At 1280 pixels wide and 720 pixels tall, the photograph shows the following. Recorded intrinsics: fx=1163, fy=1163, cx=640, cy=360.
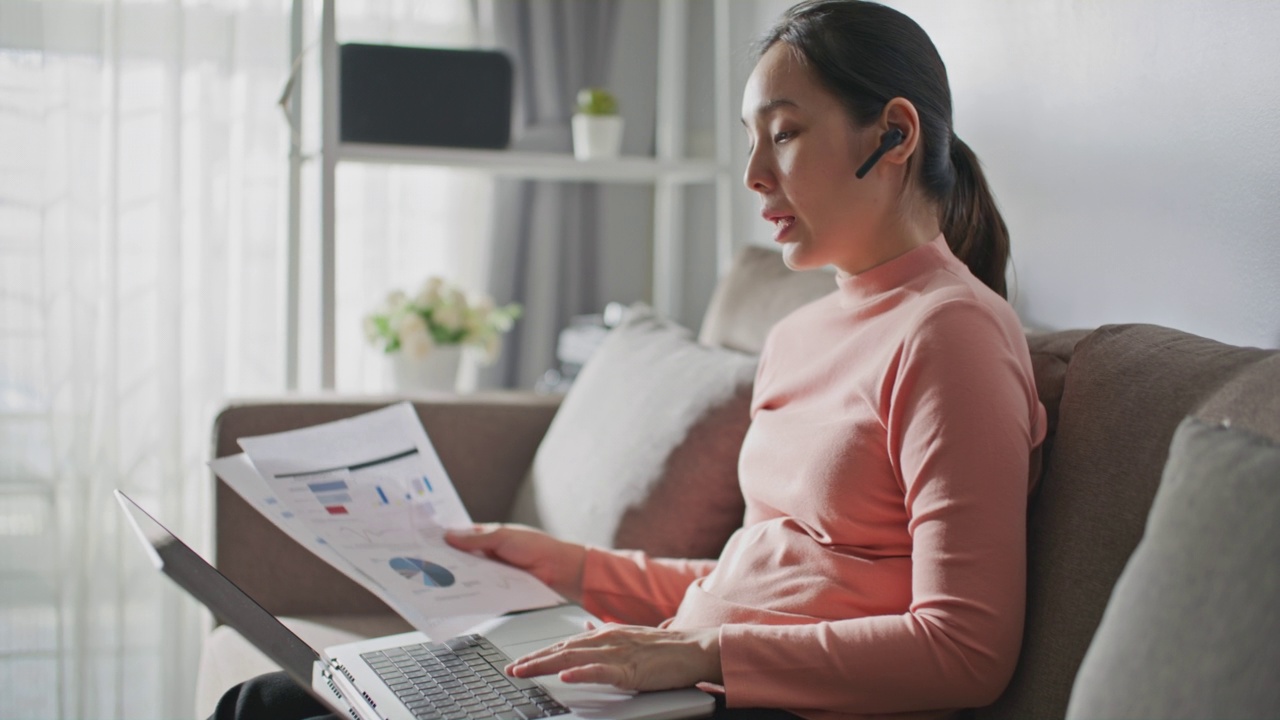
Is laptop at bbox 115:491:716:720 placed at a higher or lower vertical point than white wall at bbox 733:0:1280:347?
lower

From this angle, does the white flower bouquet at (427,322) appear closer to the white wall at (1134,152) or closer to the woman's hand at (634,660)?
the white wall at (1134,152)

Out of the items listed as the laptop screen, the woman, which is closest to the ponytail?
the woman

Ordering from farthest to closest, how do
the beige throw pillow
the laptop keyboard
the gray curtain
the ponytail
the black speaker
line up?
the gray curtain, the black speaker, the beige throw pillow, the ponytail, the laptop keyboard

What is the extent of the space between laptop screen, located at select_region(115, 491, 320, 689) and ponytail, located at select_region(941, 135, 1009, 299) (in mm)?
694

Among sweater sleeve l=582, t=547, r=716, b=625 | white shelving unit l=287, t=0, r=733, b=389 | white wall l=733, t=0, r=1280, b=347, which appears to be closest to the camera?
white wall l=733, t=0, r=1280, b=347

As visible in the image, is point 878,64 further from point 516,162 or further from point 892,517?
point 516,162

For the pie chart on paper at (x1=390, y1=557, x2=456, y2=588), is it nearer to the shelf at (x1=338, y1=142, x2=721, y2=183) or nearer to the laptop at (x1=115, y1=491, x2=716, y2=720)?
the laptop at (x1=115, y1=491, x2=716, y2=720)

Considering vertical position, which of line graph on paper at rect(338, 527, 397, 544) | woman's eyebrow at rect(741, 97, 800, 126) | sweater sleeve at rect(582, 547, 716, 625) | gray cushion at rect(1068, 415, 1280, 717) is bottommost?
sweater sleeve at rect(582, 547, 716, 625)

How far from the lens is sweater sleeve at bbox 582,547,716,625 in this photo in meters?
1.23

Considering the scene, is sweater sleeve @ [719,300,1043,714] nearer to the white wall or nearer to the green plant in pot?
the white wall

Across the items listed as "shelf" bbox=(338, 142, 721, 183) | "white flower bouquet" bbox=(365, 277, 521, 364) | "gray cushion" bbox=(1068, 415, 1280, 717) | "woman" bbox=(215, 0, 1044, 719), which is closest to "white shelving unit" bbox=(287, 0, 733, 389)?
"shelf" bbox=(338, 142, 721, 183)

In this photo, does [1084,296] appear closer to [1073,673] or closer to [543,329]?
[1073,673]

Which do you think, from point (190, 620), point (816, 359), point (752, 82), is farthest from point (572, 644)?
point (190, 620)

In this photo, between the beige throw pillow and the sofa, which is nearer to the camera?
the sofa
